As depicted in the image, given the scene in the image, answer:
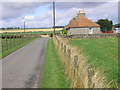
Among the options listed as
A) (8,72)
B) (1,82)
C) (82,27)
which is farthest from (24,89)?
(82,27)

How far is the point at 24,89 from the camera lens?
831cm

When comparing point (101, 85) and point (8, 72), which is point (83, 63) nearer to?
point (101, 85)

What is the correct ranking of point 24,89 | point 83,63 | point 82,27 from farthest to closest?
point 82,27
point 24,89
point 83,63

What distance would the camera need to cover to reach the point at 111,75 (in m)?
11.2

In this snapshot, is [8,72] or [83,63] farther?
[8,72]

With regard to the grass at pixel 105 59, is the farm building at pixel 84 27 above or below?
above

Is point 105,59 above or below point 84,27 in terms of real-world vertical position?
below

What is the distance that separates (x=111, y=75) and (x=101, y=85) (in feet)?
23.3

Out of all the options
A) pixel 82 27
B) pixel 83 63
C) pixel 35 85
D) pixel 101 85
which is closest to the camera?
pixel 101 85

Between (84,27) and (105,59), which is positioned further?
(84,27)

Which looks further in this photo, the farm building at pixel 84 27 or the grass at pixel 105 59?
the farm building at pixel 84 27

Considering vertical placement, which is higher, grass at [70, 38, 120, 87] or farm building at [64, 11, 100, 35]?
farm building at [64, 11, 100, 35]

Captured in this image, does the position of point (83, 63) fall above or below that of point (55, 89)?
above

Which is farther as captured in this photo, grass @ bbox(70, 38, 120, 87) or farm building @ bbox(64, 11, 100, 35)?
farm building @ bbox(64, 11, 100, 35)
